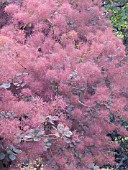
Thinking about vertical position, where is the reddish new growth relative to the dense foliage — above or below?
above

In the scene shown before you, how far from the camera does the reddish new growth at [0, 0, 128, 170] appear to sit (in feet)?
6.84

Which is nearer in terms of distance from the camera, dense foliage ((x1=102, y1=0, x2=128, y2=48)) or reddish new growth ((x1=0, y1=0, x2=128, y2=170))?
reddish new growth ((x1=0, y1=0, x2=128, y2=170))

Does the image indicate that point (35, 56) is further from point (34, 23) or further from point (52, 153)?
point (52, 153)

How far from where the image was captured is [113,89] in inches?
105

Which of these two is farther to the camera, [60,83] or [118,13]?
[118,13]

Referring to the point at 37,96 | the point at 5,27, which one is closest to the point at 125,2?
the point at 5,27

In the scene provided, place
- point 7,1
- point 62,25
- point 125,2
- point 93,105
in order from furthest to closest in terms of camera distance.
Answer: point 125,2, point 7,1, point 62,25, point 93,105

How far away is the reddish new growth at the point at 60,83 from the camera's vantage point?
6.84 feet

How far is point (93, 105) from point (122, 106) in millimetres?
217

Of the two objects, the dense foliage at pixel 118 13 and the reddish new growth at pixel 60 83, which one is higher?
the reddish new growth at pixel 60 83

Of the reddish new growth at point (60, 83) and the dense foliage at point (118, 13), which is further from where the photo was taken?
the dense foliage at point (118, 13)

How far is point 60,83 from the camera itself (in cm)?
240

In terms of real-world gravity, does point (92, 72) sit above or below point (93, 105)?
above

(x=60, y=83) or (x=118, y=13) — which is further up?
(x=60, y=83)
